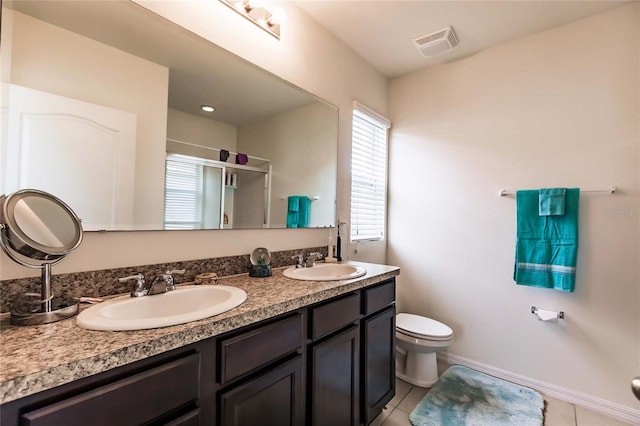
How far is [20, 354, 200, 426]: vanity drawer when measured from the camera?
0.58 m

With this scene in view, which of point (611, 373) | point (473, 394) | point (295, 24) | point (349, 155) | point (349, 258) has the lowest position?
point (473, 394)

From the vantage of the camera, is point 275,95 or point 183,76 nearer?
point 183,76

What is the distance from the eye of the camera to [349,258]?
2.32 meters

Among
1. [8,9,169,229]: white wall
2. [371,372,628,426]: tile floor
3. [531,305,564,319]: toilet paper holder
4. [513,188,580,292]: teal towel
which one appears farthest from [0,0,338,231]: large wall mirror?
[531,305,564,319]: toilet paper holder

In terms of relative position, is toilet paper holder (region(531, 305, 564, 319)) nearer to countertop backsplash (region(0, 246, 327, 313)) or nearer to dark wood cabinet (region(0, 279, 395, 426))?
dark wood cabinet (region(0, 279, 395, 426))

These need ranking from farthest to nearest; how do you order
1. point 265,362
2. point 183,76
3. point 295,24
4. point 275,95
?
point 295,24 → point 275,95 → point 183,76 → point 265,362

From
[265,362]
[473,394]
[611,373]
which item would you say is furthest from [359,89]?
[611,373]

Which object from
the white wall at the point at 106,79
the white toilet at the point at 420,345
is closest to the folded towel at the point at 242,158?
the white wall at the point at 106,79

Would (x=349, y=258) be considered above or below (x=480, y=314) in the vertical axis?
above

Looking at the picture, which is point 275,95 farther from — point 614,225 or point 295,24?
point 614,225

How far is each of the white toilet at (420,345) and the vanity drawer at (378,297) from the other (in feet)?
1.54

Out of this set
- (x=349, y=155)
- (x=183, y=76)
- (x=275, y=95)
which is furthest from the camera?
(x=349, y=155)

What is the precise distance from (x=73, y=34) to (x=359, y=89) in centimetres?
190

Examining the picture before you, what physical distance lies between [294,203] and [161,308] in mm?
1010
